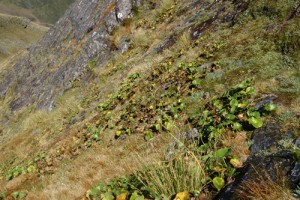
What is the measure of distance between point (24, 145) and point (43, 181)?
25.9 feet

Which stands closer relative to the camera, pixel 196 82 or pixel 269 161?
pixel 269 161

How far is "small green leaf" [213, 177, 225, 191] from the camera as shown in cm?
396

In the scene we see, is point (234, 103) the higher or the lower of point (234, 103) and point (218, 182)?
the lower

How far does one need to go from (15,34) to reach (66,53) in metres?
117

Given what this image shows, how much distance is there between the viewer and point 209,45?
10031mm

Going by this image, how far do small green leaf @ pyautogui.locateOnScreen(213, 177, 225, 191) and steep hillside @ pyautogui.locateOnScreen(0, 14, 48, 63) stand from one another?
113 m

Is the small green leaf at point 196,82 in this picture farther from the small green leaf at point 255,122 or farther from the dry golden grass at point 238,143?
the small green leaf at point 255,122

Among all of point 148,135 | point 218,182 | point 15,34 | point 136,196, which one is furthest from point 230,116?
point 15,34

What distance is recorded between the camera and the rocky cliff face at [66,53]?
21250mm

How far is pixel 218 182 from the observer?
3.97 m

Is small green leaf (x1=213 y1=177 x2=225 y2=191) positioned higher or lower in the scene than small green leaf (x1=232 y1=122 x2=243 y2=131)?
higher

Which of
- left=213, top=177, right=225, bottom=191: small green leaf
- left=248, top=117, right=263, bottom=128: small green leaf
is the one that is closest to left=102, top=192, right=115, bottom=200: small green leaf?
left=213, top=177, right=225, bottom=191: small green leaf

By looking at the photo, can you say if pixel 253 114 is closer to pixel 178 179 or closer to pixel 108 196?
pixel 178 179

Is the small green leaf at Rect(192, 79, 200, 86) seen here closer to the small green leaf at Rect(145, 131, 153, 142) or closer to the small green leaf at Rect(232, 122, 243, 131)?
the small green leaf at Rect(145, 131, 153, 142)
